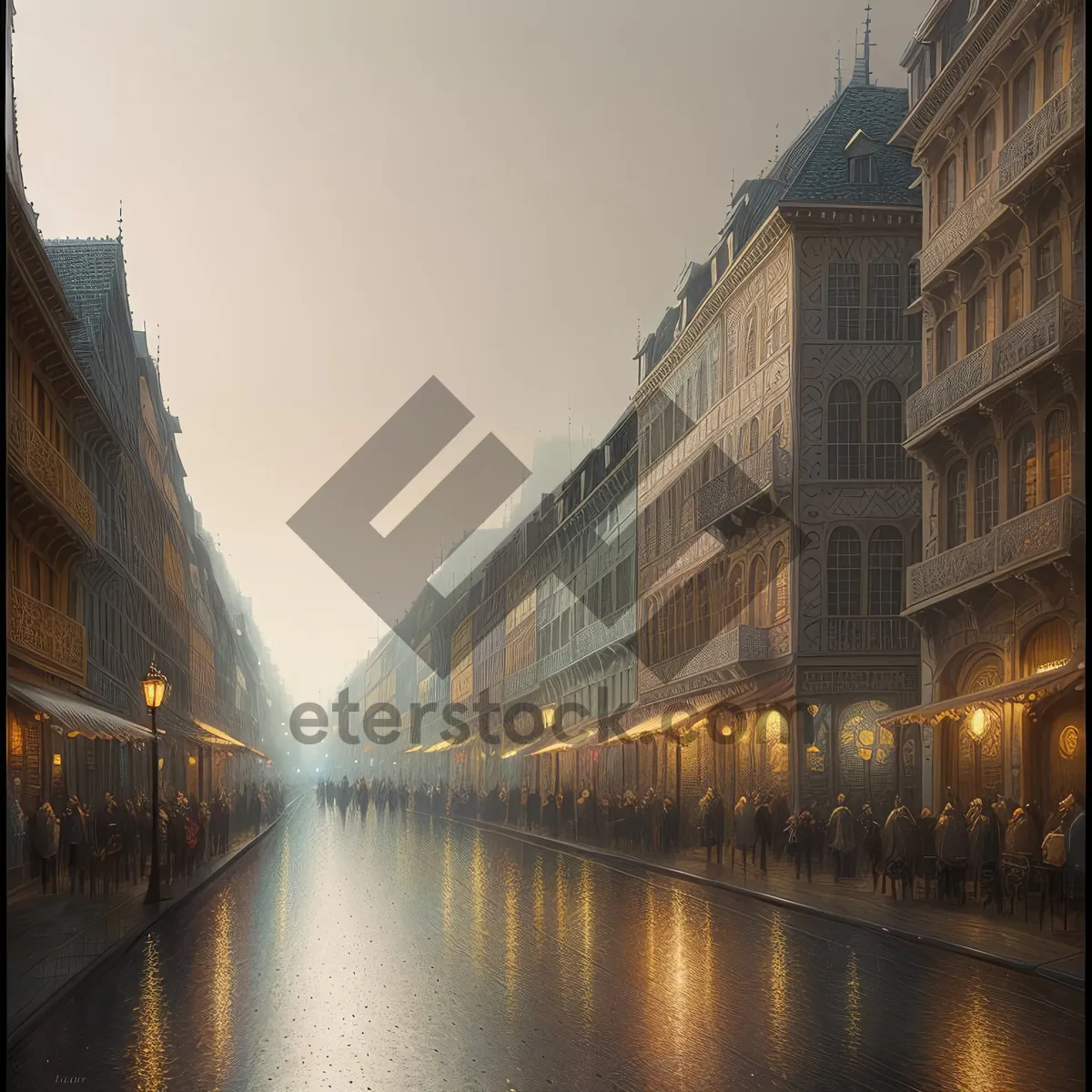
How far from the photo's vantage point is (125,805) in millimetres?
36156

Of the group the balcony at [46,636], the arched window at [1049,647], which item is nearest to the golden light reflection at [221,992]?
the balcony at [46,636]

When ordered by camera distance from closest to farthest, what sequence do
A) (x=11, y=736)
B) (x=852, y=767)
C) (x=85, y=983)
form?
1. (x=85, y=983)
2. (x=11, y=736)
3. (x=852, y=767)

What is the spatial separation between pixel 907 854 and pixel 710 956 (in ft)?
30.0

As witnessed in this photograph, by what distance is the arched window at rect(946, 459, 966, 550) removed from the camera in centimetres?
3266

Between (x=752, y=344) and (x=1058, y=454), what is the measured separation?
18146 millimetres

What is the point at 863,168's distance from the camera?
42344 millimetres

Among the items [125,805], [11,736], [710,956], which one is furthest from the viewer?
[125,805]

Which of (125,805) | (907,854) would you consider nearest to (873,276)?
(907,854)

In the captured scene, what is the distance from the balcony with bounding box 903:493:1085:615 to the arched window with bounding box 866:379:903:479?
748 centimetres

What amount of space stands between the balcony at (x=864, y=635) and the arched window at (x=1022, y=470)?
1093 centimetres

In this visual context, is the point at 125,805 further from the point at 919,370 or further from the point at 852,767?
the point at 919,370

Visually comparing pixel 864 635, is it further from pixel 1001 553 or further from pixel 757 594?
pixel 1001 553

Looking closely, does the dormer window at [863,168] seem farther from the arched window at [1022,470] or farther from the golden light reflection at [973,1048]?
the golden light reflection at [973,1048]

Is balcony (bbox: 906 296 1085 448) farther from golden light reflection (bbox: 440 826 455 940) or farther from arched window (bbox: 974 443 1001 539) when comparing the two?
golden light reflection (bbox: 440 826 455 940)
